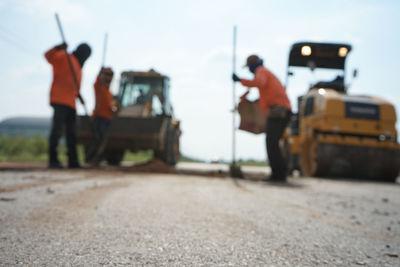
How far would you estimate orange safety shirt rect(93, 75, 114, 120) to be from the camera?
23.8ft

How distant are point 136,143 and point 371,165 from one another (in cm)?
493

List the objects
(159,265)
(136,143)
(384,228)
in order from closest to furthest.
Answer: (159,265) → (384,228) → (136,143)

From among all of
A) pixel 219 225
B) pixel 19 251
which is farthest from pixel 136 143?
pixel 19 251

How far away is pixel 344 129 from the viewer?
301 inches

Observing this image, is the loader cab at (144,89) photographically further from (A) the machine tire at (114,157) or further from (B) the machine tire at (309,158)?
(B) the machine tire at (309,158)

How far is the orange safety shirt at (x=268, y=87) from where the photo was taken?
567 cm

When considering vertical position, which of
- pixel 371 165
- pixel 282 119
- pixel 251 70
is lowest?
pixel 371 165

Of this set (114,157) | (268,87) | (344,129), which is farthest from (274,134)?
(114,157)

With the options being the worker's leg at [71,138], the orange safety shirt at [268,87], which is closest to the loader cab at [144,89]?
the worker's leg at [71,138]

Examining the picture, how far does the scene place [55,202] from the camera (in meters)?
2.44

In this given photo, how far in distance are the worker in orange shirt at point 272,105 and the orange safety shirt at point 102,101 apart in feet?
9.44

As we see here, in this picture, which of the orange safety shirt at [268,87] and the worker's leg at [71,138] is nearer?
the orange safety shirt at [268,87]

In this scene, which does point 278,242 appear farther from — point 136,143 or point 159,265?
point 136,143

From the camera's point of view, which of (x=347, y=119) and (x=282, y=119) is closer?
(x=282, y=119)
